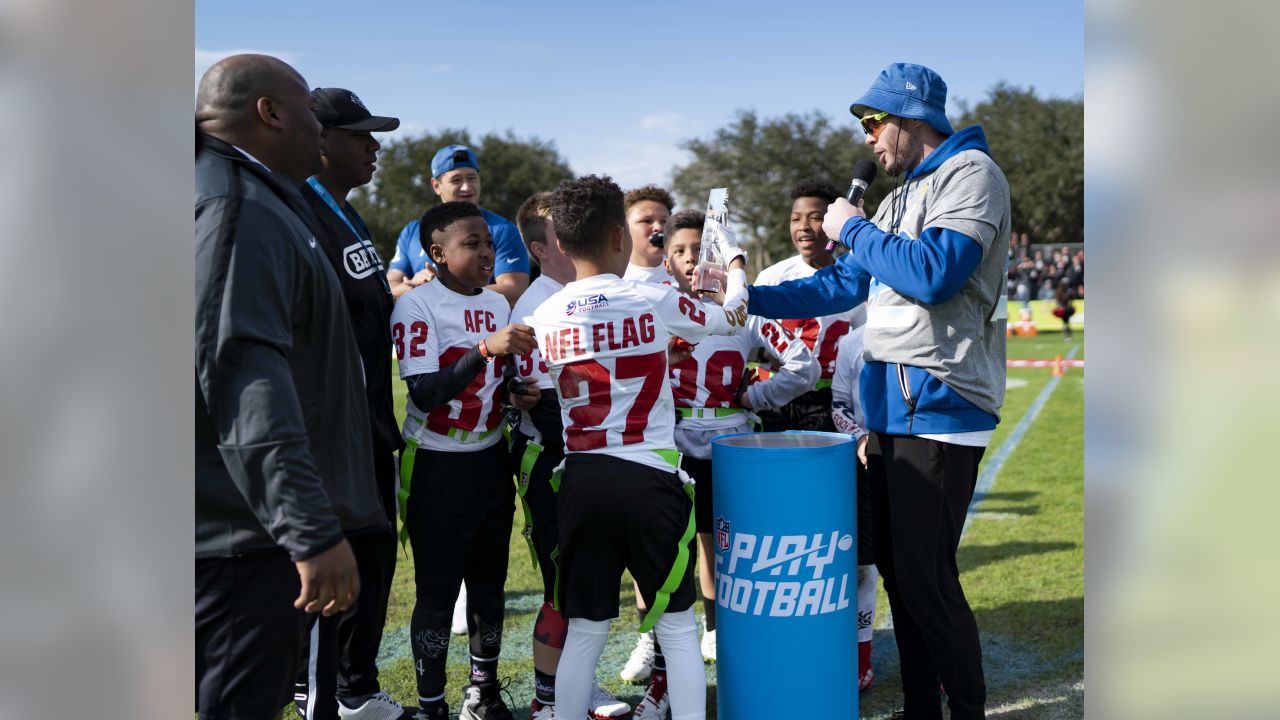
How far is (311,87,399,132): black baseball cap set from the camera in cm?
377

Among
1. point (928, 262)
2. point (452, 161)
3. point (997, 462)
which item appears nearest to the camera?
point (928, 262)

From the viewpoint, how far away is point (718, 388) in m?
4.25

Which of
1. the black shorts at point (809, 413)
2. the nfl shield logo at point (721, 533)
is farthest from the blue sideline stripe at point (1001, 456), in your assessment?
the nfl shield logo at point (721, 533)

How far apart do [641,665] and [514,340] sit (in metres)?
1.88

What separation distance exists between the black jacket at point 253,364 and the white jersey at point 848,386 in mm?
2772

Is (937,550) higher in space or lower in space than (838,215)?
lower

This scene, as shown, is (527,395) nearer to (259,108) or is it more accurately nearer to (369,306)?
(369,306)

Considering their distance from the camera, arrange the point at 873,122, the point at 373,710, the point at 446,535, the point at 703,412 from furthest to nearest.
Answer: the point at 703,412 < the point at 373,710 < the point at 446,535 < the point at 873,122

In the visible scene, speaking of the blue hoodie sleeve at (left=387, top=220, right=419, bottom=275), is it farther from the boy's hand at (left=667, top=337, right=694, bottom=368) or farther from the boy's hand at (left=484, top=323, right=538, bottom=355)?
the boy's hand at (left=484, top=323, right=538, bottom=355)

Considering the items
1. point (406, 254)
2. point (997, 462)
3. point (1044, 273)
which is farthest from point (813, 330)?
point (1044, 273)

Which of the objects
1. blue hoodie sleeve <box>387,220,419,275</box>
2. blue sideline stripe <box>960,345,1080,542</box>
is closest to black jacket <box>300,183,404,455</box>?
blue hoodie sleeve <box>387,220,419,275</box>
